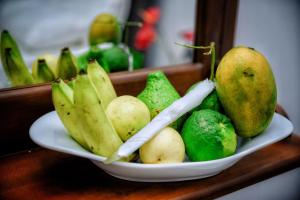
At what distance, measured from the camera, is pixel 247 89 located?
45cm

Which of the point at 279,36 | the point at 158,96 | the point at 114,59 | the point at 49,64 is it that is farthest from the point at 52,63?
the point at 279,36

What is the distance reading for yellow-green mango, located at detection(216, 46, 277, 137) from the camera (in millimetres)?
445

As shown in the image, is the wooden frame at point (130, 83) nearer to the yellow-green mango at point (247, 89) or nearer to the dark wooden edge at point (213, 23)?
the dark wooden edge at point (213, 23)

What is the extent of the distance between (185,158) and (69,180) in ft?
0.54

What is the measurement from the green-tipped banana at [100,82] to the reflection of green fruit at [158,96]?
1.9 inches

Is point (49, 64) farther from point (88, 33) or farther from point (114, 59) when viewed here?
point (88, 33)

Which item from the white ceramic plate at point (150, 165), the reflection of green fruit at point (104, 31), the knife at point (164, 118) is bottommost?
the white ceramic plate at point (150, 165)

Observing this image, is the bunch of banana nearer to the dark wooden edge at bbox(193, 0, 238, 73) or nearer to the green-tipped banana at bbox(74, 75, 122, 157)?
the green-tipped banana at bbox(74, 75, 122, 157)

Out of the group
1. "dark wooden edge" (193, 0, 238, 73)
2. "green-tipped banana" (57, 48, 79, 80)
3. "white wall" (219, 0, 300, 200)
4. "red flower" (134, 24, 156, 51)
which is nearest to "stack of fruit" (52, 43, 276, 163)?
"green-tipped banana" (57, 48, 79, 80)

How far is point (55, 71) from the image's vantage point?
23.8 inches

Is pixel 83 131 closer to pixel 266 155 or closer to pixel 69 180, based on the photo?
pixel 69 180

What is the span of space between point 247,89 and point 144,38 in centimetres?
85

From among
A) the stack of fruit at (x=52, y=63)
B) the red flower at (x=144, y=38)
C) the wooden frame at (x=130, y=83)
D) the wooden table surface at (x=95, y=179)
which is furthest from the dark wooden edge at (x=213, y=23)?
the red flower at (x=144, y=38)

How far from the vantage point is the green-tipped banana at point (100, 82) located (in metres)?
0.48
